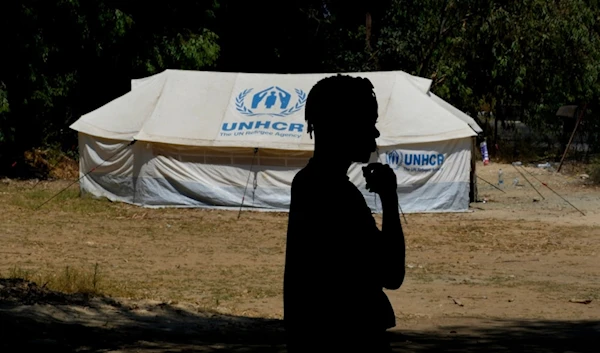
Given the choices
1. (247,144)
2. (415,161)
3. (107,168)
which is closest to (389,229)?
(247,144)

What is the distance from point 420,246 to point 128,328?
8663mm

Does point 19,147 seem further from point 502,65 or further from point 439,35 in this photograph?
point 502,65

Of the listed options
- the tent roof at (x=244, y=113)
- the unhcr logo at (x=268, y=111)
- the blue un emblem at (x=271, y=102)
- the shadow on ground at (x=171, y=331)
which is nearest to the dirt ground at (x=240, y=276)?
the shadow on ground at (x=171, y=331)

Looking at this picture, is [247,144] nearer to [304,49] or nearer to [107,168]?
[107,168]

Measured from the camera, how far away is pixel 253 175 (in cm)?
2005

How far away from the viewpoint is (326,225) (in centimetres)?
298

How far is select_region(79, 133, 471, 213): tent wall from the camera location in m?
19.8

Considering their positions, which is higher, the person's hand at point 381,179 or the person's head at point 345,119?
the person's head at point 345,119

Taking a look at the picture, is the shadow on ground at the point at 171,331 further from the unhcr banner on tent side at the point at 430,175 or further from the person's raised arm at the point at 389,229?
the unhcr banner on tent side at the point at 430,175

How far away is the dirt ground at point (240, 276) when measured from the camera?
799 cm

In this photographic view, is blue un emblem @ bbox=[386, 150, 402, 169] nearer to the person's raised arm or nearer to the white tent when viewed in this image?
the white tent

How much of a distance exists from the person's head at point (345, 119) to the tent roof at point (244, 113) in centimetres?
1606

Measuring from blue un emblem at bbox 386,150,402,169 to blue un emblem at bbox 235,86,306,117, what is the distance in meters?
1.93

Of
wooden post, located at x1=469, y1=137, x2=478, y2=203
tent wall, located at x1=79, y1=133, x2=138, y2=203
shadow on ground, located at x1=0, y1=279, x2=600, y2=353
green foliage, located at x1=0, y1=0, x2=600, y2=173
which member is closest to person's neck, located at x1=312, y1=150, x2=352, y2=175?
shadow on ground, located at x1=0, y1=279, x2=600, y2=353
